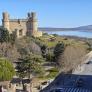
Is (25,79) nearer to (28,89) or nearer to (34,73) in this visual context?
(34,73)

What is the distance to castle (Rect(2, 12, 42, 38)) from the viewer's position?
77363mm

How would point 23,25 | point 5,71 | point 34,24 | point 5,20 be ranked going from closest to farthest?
point 5,71, point 23,25, point 5,20, point 34,24

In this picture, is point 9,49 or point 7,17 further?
point 7,17

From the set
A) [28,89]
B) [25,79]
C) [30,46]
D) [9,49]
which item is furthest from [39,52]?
[28,89]

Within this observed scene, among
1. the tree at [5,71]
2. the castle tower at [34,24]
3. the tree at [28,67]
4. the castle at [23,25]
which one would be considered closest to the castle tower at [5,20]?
the castle at [23,25]

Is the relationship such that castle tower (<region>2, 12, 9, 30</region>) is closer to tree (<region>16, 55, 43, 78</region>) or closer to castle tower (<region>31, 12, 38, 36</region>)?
castle tower (<region>31, 12, 38, 36</region>)

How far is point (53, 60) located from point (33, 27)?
29.8 metres

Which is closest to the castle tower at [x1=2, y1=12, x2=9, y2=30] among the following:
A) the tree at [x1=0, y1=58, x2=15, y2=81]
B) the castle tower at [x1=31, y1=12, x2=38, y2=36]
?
the castle tower at [x1=31, y1=12, x2=38, y2=36]

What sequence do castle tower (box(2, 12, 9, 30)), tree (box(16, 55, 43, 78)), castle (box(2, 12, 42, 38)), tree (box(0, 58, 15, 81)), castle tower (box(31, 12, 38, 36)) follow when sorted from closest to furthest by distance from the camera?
tree (box(0, 58, 15, 81))
tree (box(16, 55, 43, 78))
castle (box(2, 12, 42, 38))
castle tower (box(2, 12, 9, 30))
castle tower (box(31, 12, 38, 36))

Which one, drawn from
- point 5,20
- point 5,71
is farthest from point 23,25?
point 5,71

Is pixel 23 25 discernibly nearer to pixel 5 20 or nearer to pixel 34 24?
pixel 34 24

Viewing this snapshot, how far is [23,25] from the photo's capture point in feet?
257

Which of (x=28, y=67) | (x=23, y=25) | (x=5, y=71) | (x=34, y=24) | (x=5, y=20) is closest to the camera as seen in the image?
(x=5, y=71)

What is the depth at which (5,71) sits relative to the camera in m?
32.0
